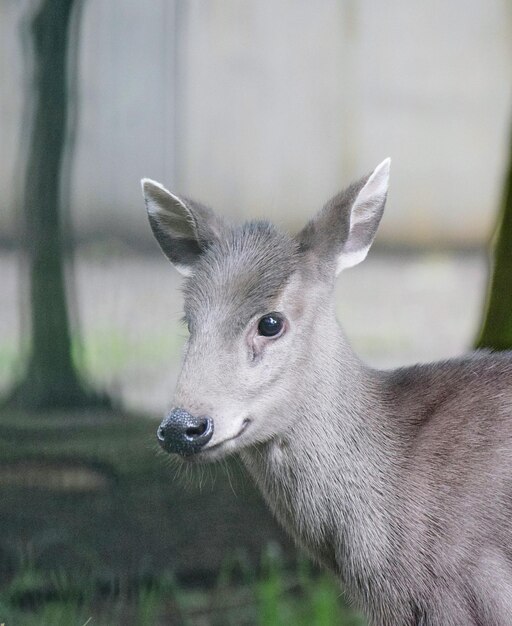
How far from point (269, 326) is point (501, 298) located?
142 cm

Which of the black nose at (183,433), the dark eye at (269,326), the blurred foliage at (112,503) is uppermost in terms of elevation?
the dark eye at (269,326)

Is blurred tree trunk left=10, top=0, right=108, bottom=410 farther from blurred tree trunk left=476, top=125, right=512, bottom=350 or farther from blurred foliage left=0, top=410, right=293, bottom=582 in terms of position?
blurred tree trunk left=476, top=125, right=512, bottom=350

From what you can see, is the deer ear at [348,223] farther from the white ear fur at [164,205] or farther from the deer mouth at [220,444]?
the deer mouth at [220,444]

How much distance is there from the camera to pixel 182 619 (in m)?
4.61

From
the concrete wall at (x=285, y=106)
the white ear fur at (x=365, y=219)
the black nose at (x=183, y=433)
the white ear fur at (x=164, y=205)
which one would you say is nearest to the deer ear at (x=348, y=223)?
the white ear fur at (x=365, y=219)

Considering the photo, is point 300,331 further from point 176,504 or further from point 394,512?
point 176,504

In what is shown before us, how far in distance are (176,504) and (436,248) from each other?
6.45 feet

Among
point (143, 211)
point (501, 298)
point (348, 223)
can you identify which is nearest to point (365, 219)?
point (348, 223)

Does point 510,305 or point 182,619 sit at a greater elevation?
point 510,305

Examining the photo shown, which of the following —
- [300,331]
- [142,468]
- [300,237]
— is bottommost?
[142,468]

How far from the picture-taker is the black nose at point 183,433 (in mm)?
2789

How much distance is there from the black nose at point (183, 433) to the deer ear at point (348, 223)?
0.67 meters

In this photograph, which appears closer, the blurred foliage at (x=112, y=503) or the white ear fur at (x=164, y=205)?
the white ear fur at (x=164, y=205)

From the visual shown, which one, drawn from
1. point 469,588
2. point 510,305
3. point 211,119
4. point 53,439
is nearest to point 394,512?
point 469,588
